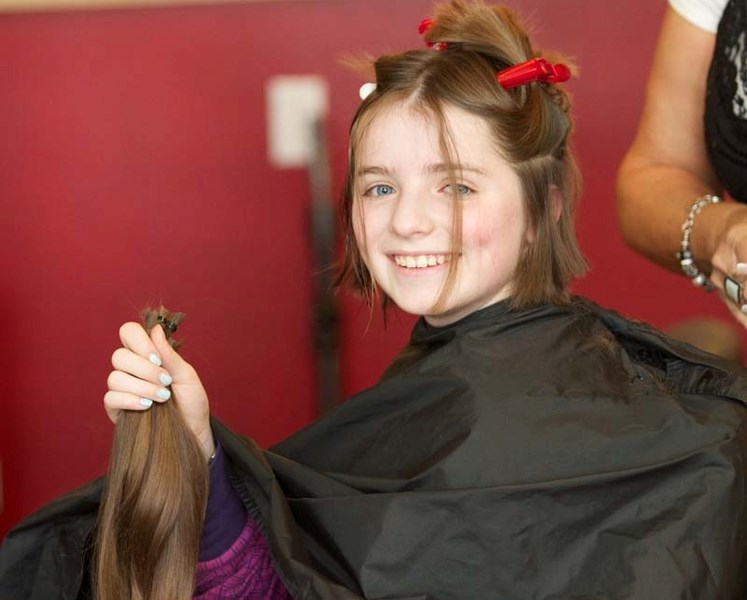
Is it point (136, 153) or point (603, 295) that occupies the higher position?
point (136, 153)

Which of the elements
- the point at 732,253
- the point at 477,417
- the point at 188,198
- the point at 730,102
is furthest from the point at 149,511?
the point at 188,198

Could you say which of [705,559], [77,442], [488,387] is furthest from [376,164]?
[77,442]

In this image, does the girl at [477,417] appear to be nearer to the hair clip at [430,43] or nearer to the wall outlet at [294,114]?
the hair clip at [430,43]

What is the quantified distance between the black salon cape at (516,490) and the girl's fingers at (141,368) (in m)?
0.12

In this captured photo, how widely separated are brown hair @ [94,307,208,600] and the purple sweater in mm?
69

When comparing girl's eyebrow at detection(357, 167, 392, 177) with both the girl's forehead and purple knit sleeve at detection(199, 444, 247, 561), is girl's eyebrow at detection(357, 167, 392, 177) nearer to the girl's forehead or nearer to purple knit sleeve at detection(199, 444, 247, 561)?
the girl's forehead

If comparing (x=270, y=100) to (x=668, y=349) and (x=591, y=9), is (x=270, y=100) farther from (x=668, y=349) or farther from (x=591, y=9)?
(x=668, y=349)

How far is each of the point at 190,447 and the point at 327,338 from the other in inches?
73.8

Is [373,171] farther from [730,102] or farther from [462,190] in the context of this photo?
[730,102]

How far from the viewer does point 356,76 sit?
3281 millimetres

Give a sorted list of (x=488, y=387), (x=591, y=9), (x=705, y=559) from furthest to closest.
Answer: (x=591, y=9)
(x=488, y=387)
(x=705, y=559)

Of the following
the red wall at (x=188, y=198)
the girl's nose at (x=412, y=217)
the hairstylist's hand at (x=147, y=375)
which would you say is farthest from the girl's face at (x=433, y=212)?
the red wall at (x=188, y=198)

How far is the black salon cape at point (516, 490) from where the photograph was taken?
1.39m

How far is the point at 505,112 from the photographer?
1603 millimetres
